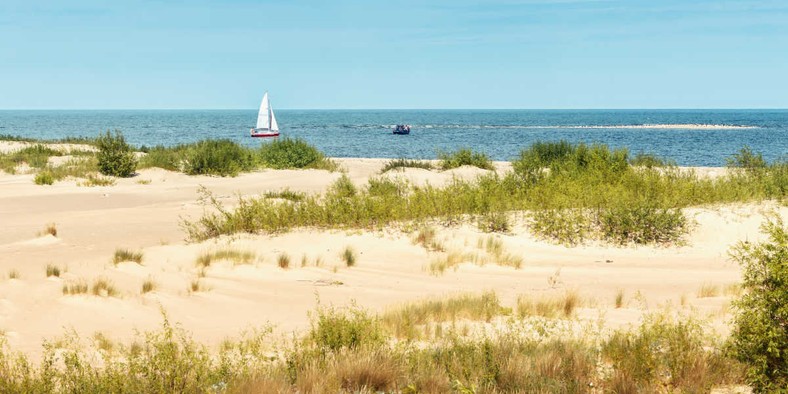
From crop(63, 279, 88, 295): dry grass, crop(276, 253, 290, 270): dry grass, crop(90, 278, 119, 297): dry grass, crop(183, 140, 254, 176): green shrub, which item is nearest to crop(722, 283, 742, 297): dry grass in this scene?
crop(276, 253, 290, 270): dry grass

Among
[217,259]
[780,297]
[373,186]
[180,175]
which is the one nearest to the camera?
[780,297]

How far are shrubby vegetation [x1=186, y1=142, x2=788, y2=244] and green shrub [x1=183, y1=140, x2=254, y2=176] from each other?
12.8m

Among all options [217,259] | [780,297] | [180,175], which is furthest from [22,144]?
[780,297]

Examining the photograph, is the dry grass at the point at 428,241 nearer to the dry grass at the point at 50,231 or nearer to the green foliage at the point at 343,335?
the green foliage at the point at 343,335

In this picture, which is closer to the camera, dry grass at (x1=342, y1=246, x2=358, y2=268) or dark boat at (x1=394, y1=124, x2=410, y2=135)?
dry grass at (x1=342, y1=246, x2=358, y2=268)

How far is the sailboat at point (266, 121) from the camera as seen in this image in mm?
68262

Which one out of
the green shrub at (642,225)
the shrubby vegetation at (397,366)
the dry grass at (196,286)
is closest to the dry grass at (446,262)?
the green shrub at (642,225)

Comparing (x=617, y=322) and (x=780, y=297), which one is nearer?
(x=780, y=297)

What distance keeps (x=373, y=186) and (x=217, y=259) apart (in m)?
8.00

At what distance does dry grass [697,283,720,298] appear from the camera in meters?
10.5

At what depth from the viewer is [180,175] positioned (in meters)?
29.4

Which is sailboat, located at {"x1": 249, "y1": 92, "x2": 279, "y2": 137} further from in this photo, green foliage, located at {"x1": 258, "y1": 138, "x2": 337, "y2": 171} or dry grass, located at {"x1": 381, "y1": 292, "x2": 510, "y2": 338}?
dry grass, located at {"x1": 381, "y1": 292, "x2": 510, "y2": 338}

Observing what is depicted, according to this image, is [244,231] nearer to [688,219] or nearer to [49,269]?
[49,269]

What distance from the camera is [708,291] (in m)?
10.5
